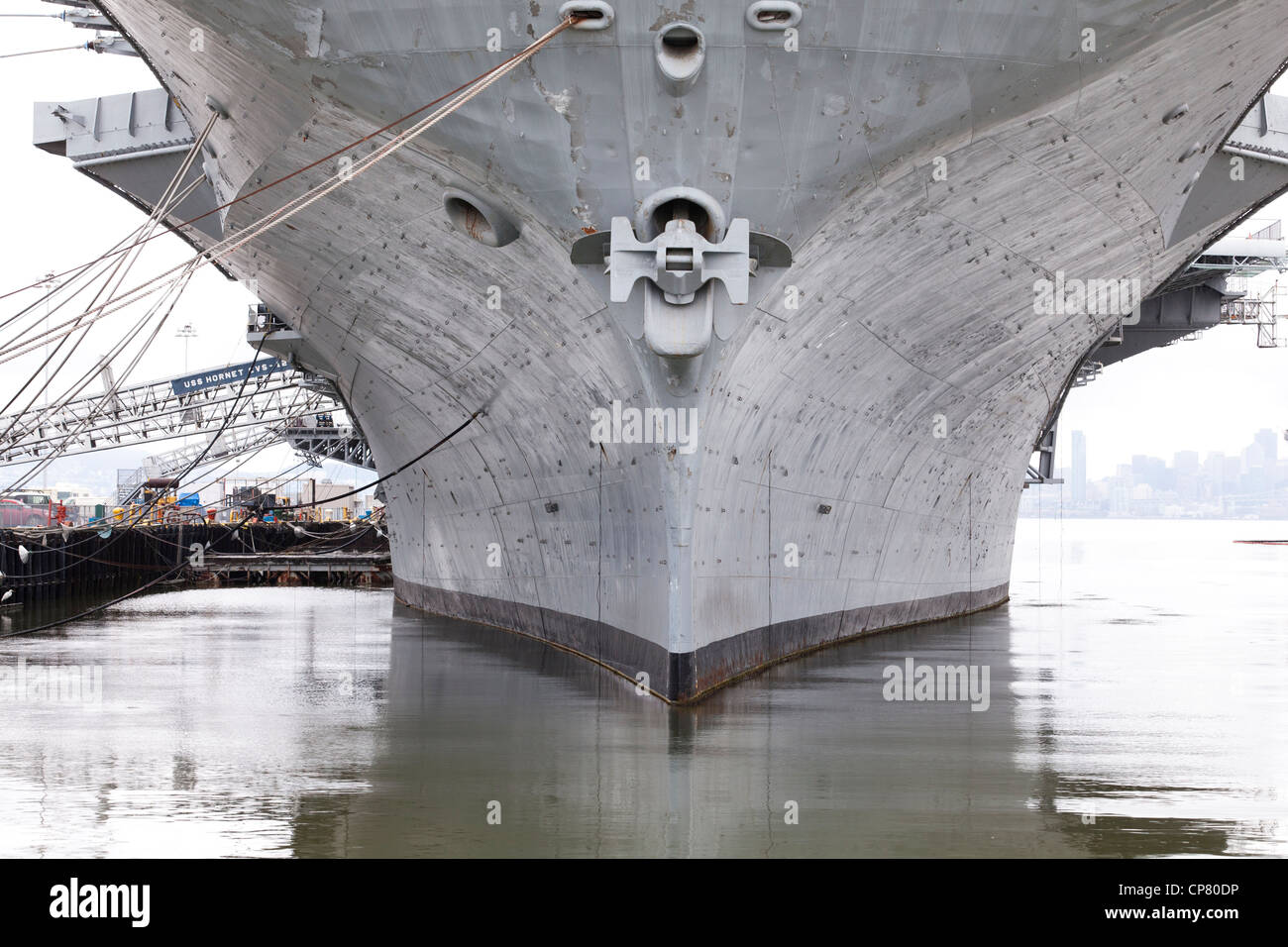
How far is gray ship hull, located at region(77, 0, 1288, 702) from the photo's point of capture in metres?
8.53

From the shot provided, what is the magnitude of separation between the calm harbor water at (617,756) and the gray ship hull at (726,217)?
124 centimetres

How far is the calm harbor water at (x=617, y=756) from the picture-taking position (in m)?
6.05

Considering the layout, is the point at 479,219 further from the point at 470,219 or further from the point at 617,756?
the point at 617,756

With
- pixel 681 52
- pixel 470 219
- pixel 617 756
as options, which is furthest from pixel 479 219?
pixel 617 756

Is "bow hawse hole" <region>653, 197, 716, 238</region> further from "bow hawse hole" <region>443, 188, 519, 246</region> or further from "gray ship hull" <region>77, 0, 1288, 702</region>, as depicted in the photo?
"bow hawse hole" <region>443, 188, 519, 246</region>

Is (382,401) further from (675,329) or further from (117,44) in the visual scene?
(675,329)

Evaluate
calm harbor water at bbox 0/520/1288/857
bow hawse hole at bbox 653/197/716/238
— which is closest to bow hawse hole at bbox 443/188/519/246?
bow hawse hole at bbox 653/197/716/238

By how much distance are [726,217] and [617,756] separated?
3.84m

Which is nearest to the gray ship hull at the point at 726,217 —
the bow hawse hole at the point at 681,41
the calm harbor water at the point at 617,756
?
the bow hawse hole at the point at 681,41

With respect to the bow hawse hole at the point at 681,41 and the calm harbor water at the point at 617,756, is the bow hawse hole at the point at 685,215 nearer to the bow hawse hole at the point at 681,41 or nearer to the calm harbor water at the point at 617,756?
the bow hawse hole at the point at 681,41

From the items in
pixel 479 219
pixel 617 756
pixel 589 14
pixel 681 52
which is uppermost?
pixel 589 14

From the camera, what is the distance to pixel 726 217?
352 inches
